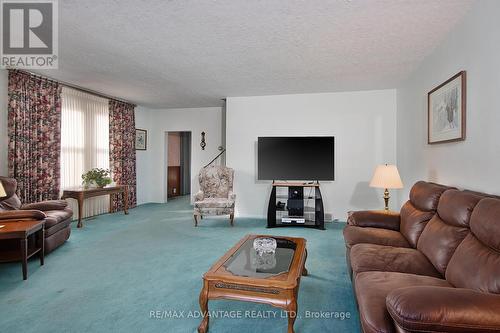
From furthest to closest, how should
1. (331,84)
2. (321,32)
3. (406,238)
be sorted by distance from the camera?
(331,84) → (321,32) → (406,238)

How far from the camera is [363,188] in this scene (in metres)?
5.03

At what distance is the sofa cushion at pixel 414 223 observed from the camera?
7.75 feet

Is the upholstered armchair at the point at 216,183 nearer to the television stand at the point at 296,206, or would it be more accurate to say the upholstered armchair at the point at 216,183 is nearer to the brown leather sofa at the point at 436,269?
the television stand at the point at 296,206

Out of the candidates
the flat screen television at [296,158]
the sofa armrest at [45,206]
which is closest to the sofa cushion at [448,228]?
the flat screen television at [296,158]

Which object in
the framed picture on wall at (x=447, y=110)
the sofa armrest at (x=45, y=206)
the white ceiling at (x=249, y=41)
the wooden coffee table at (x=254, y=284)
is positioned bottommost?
the wooden coffee table at (x=254, y=284)

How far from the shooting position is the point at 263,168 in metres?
5.02

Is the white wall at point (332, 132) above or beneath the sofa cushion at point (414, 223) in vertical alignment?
above

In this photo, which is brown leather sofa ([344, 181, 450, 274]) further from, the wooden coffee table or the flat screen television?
the flat screen television

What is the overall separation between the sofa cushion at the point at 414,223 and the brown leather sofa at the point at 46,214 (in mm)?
3763

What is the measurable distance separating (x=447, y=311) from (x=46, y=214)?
4055 millimetres

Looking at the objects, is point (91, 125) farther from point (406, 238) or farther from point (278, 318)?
point (406, 238)

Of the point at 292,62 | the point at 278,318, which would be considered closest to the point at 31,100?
the point at 292,62

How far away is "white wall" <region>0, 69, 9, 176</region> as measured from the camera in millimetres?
3836

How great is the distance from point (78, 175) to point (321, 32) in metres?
4.80
